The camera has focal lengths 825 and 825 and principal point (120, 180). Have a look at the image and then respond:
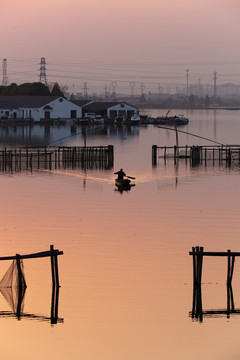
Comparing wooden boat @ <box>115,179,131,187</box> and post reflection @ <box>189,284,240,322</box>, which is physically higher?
Result: wooden boat @ <box>115,179,131,187</box>

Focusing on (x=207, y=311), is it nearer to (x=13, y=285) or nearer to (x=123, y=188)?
(x=13, y=285)

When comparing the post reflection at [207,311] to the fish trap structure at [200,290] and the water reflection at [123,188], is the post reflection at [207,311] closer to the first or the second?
the fish trap structure at [200,290]

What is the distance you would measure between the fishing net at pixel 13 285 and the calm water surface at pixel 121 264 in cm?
38

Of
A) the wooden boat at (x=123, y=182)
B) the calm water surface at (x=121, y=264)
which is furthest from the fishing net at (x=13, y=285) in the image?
the wooden boat at (x=123, y=182)

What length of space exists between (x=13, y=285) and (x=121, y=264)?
772cm

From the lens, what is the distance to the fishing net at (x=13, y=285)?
39844mm

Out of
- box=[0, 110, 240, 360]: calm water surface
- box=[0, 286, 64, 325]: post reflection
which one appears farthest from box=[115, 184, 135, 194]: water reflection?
box=[0, 286, 64, 325]: post reflection

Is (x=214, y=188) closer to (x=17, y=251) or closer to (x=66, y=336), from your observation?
(x=17, y=251)

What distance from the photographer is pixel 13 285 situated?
135 ft

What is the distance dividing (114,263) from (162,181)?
44270mm

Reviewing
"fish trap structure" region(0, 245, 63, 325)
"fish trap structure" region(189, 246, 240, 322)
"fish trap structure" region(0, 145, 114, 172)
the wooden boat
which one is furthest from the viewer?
"fish trap structure" region(0, 145, 114, 172)

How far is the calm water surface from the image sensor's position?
34.0 m

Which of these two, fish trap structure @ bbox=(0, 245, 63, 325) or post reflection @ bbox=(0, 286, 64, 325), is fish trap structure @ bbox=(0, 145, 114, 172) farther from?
post reflection @ bbox=(0, 286, 64, 325)

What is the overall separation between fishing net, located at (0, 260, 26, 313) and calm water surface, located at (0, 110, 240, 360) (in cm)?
38
